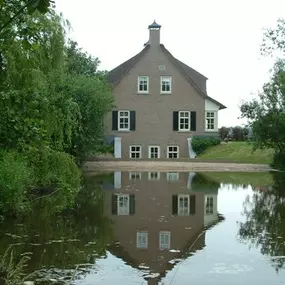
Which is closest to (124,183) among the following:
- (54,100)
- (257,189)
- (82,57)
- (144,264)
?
(257,189)

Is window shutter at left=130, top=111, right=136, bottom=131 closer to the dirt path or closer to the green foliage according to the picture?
the dirt path

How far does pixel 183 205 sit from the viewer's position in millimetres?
15773

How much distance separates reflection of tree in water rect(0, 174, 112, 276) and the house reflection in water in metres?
0.42

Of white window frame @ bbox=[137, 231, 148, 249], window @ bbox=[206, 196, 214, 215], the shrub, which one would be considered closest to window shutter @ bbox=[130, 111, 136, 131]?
the shrub

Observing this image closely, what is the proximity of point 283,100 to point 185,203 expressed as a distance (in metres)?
20.7

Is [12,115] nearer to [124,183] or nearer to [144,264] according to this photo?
[144,264]

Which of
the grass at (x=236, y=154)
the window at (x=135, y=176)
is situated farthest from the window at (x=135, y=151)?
the window at (x=135, y=176)

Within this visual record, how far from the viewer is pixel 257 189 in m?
21.4

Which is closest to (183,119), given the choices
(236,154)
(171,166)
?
A: (236,154)

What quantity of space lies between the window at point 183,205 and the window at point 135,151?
29.7 meters

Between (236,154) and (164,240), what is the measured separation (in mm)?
35723

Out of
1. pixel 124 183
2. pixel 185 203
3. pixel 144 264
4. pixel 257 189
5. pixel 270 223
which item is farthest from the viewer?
pixel 124 183

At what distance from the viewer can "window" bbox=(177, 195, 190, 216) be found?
46.5ft

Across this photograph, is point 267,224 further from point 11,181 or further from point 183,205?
point 11,181
